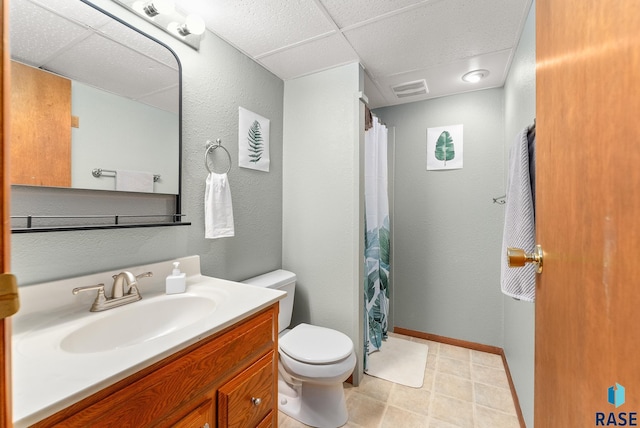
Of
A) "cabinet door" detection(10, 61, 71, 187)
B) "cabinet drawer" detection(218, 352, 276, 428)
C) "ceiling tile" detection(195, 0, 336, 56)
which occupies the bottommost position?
"cabinet drawer" detection(218, 352, 276, 428)

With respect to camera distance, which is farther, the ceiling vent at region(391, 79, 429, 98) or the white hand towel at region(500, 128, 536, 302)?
the ceiling vent at region(391, 79, 429, 98)

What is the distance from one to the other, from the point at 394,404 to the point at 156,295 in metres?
1.49

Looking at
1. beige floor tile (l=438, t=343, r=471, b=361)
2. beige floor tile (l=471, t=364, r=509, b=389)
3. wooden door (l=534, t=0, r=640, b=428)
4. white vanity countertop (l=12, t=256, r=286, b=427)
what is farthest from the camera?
beige floor tile (l=438, t=343, r=471, b=361)

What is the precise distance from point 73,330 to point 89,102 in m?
0.80

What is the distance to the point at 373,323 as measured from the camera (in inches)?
85.4

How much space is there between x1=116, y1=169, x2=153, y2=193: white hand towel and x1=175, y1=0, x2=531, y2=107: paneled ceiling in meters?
0.84

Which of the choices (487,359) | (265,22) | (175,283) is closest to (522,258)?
(175,283)

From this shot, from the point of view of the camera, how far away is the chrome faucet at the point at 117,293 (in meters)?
0.97

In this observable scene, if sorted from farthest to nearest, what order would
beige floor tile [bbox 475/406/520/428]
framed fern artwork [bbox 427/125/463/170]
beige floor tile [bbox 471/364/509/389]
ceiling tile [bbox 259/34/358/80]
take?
framed fern artwork [bbox 427/125/463/170] → beige floor tile [bbox 471/364/509/389] → ceiling tile [bbox 259/34/358/80] → beige floor tile [bbox 475/406/520/428]

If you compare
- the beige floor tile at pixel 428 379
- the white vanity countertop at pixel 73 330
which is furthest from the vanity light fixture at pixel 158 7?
the beige floor tile at pixel 428 379

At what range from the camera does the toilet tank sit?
168 cm

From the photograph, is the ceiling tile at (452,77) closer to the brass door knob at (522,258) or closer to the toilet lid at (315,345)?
the brass door knob at (522,258)

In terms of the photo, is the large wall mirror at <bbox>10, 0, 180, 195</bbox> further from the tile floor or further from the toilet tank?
the tile floor

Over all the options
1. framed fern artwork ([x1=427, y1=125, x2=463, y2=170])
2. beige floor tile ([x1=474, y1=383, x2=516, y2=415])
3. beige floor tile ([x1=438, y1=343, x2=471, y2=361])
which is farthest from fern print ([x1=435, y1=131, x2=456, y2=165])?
beige floor tile ([x1=474, y1=383, x2=516, y2=415])
